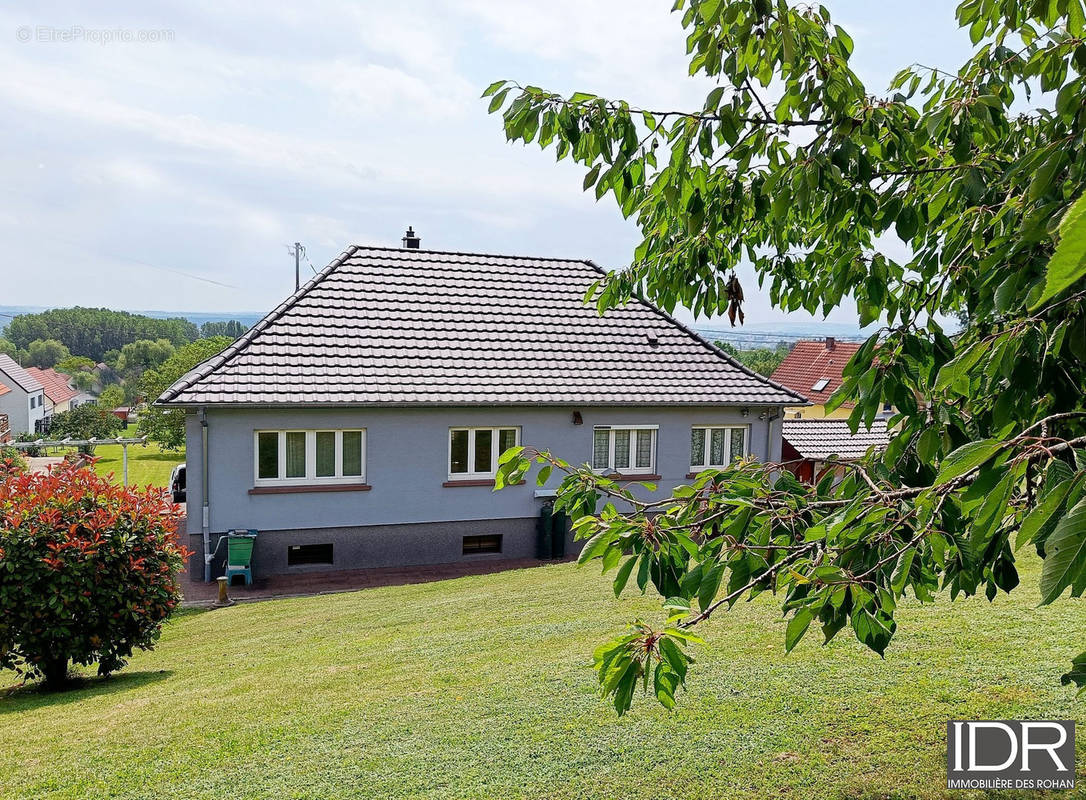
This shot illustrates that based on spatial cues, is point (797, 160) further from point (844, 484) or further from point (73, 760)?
point (73, 760)

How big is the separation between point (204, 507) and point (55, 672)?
16.9ft

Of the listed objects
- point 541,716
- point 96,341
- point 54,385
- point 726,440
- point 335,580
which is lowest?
point 335,580

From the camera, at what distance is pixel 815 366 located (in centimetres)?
4491

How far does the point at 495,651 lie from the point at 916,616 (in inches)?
152

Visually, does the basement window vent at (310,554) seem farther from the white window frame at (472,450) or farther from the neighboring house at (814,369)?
the neighboring house at (814,369)

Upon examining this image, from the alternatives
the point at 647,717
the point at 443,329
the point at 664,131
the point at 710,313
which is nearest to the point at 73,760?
the point at 647,717

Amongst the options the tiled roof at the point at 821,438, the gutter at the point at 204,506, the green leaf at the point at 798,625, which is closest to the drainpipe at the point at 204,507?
the gutter at the point at 204,506

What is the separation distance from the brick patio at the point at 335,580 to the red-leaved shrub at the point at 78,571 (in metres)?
3.95

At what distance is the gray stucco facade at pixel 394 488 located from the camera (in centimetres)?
1340

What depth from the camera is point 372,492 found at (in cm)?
1427

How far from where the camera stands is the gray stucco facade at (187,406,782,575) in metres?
13.4

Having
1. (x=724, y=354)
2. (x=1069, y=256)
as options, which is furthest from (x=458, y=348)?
(x=1069, y=256)

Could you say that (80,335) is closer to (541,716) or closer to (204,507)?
(204,507)

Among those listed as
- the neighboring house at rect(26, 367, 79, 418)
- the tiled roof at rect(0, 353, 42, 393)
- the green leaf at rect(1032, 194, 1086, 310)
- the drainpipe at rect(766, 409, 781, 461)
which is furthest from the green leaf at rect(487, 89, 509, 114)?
the neighboring house at rect(26, 367, 79, 418)
